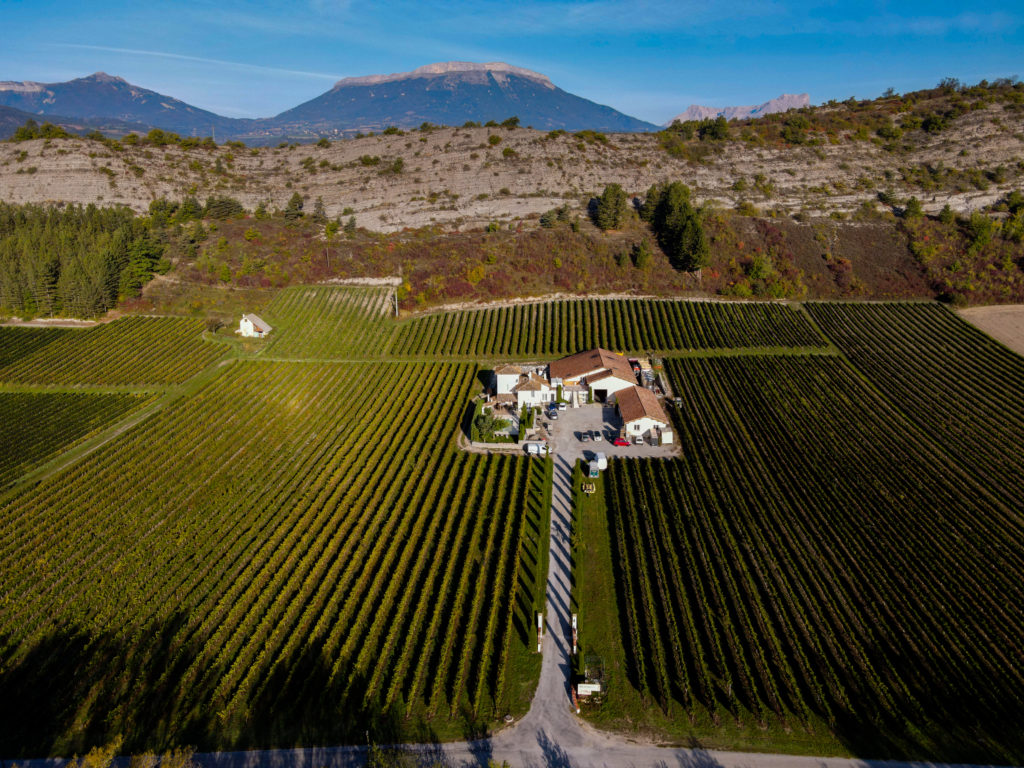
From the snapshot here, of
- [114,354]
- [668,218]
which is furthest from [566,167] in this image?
[114,354]

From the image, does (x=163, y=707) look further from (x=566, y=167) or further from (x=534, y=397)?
(x=566, y=167)

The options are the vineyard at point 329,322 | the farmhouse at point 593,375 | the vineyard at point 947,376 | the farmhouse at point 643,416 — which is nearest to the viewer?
the vineyard at point 947,376

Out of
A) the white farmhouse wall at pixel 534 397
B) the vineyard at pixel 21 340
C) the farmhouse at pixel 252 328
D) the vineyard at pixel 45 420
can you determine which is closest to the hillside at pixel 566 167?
the farmhouse at pixel 252 328

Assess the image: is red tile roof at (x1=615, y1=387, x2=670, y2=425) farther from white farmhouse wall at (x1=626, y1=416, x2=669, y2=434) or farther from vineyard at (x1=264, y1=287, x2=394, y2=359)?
vineyard at (x1=264, y1=287, x2=394, y2=359)

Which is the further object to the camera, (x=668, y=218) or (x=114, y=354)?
(x=668, y=218)

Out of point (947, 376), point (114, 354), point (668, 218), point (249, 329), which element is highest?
point (668, 218)

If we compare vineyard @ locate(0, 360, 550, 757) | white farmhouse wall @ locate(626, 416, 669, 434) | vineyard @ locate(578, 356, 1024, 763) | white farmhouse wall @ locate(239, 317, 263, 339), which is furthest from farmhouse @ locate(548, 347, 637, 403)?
white farmhouse wall @ locate(239, 317, 263, 339)

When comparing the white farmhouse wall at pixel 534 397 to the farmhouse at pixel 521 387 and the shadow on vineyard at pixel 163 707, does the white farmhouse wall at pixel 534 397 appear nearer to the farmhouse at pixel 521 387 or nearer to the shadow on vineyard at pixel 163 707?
the farmhouse at pixel 521 387
